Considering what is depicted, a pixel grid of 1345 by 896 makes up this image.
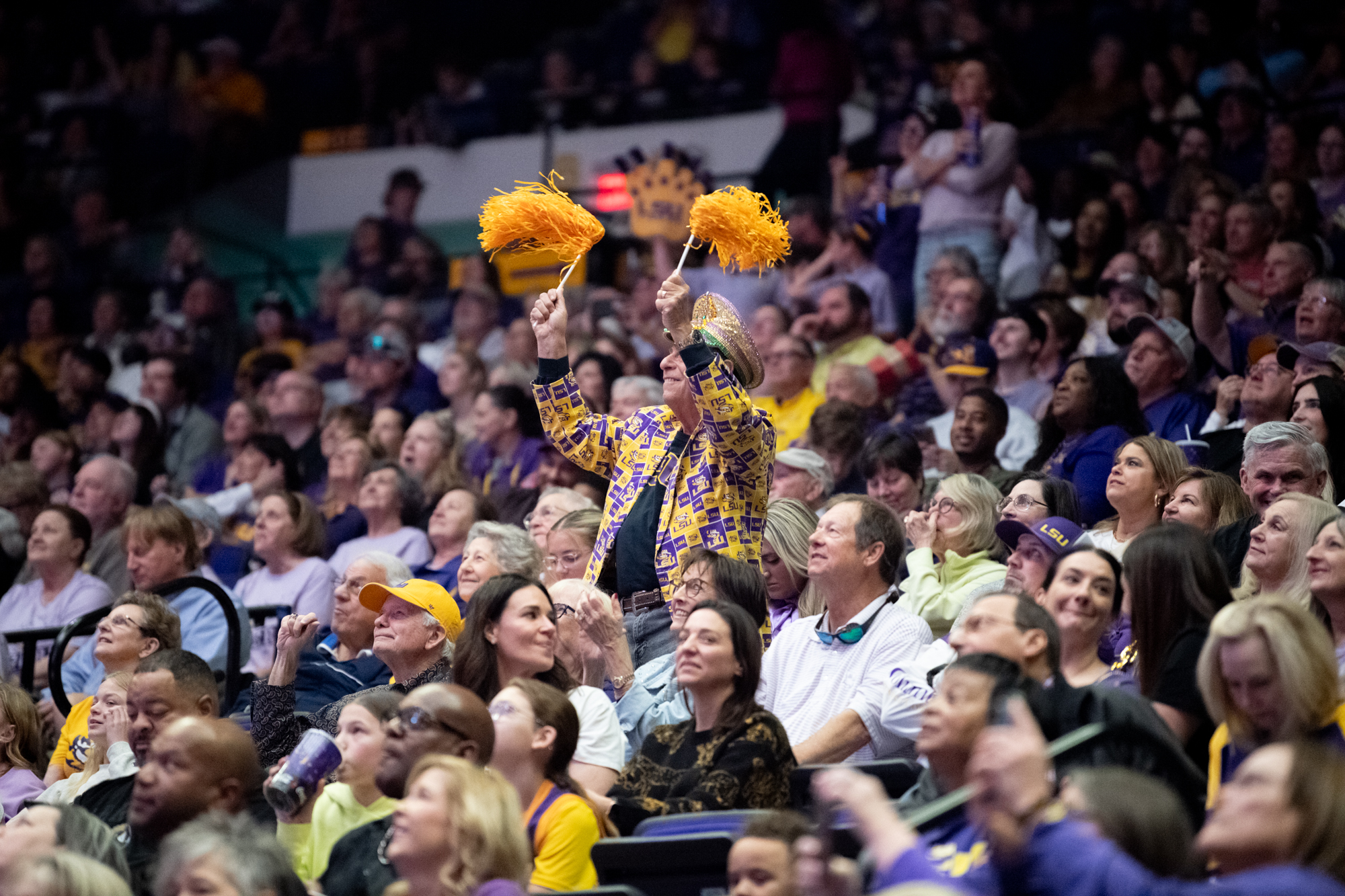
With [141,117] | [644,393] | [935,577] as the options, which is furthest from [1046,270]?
[141,117]

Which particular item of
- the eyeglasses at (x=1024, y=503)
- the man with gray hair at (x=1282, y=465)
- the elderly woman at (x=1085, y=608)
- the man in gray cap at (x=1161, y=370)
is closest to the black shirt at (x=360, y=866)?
the elderly woman at (x=1085, y=608)

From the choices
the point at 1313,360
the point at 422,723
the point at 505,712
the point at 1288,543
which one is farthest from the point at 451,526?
the point at 1288,543

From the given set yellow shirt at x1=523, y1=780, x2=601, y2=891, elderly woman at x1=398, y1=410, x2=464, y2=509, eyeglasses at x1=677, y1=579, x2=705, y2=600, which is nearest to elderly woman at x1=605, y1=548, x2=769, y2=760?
eyeglasses at x1=677, y1=579, x2=705, y2=600

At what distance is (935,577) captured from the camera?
5.44m

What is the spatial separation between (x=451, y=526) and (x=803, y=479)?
149 centimetres

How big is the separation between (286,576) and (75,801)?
2.29 meters

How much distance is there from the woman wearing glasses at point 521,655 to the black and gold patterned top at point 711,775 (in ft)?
0.86

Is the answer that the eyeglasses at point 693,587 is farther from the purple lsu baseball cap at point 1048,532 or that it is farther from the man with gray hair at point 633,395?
the man with gray hair at point 633,395

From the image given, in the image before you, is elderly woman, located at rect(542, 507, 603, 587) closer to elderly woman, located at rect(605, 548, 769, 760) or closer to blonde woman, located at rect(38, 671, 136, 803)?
elderly woman, located at rect(605, 548, 769, 760)

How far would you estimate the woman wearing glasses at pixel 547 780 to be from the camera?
3.73 metres

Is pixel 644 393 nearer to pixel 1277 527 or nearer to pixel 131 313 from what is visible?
pixel 1277 527

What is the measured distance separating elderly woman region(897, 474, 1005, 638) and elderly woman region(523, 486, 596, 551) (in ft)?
4.37

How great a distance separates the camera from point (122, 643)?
555 cm

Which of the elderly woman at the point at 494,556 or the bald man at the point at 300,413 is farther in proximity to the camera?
the bald man at the point at 300,413
